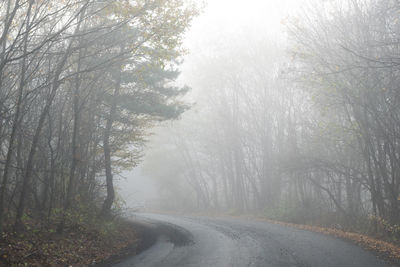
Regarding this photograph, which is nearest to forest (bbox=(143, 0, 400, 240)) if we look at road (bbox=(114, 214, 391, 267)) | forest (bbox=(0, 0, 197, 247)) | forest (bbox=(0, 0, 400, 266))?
forest (bbox=(0, 0, 400, 266))

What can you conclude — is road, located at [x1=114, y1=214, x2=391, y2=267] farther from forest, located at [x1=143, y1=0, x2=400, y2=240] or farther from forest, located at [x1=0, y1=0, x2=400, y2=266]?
forest, located at [x1=143, y1=0, x2=400, y2=240]

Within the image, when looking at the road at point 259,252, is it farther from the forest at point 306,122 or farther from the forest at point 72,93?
the forest at point 72,93

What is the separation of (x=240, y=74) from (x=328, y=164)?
11.4m

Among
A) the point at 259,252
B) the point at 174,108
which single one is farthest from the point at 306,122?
the point at 259,252

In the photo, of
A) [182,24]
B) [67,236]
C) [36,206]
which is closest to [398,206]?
[182,24]

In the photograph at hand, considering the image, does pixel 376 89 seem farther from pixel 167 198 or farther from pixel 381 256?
pixel 167 198

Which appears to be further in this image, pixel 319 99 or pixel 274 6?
pixel 274 6

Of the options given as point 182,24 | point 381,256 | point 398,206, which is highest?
point 182,24

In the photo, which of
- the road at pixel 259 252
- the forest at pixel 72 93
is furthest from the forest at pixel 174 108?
the road at pixel 259 252

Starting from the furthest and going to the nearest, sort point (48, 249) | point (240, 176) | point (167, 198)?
point (167, 198)
point (240, 176)
point (48, 249)

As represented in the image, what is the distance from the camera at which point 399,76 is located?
9.57 meters

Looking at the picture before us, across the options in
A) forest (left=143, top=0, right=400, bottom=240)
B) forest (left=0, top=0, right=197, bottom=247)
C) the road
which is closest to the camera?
the road

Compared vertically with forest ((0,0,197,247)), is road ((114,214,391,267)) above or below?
below

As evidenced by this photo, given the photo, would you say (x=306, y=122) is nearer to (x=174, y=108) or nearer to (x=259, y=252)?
(x=174, y=108)
